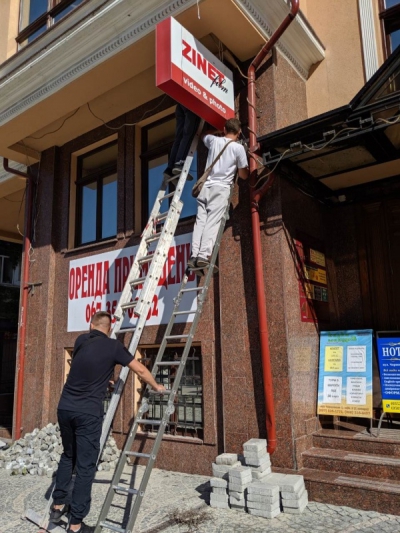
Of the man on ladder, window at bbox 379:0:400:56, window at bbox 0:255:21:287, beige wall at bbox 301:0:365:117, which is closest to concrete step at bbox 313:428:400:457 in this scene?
the man on ladder

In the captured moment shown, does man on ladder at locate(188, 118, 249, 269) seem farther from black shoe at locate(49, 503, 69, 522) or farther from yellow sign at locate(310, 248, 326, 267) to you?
black shoe at locate(49, 503, 69, 522)

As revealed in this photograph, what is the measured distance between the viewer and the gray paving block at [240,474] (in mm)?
4656

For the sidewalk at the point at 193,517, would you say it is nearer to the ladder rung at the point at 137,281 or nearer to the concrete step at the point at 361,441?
the concrete step at the point at 361,441

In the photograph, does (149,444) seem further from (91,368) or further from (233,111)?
(233,111)

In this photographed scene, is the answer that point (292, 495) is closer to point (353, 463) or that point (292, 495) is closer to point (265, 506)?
point (265, 506)

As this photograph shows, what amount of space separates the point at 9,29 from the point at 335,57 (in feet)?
22.6

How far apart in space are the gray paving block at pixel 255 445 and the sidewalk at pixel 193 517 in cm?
63

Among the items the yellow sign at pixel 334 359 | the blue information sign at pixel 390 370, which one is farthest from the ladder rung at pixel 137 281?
the blue information sign at pixel 390 370

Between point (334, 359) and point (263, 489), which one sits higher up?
point (334, 359)

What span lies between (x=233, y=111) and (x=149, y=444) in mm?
4723

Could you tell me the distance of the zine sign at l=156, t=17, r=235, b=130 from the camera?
522 cm

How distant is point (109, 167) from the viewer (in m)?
8.46

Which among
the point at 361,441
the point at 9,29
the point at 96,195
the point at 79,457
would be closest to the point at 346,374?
the point at 361,441

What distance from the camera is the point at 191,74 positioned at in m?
5.40
